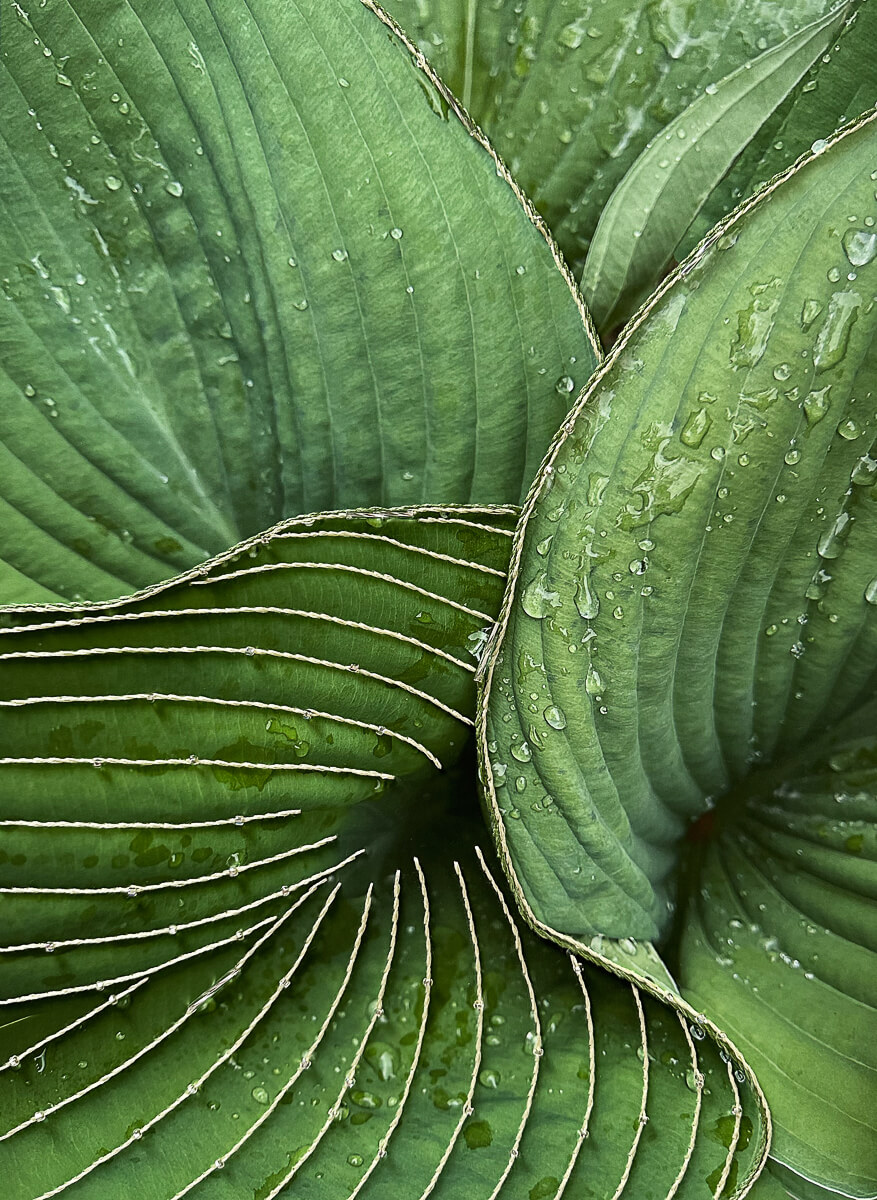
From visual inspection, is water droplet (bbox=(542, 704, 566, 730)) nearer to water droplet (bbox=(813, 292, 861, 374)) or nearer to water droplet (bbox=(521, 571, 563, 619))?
water droplet (bbox=(521, 571, 563, 619))

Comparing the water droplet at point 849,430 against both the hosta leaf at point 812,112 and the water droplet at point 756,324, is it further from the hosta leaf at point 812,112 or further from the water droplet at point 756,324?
the hosta leaf at point 812,112

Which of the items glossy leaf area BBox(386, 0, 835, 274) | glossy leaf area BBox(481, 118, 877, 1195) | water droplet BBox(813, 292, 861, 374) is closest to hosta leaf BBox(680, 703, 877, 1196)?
glossy leaf area BBox(481, 118, 877, 1195)

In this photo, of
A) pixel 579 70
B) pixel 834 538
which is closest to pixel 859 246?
pixel 834 538

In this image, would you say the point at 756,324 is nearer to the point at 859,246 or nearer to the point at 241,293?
the point at 859,246

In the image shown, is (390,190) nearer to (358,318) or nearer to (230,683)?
(358,318)

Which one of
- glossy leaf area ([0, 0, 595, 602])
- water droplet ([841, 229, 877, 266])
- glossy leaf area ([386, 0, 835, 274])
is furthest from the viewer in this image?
glossy leaf area ([386, 0, 835, 274])

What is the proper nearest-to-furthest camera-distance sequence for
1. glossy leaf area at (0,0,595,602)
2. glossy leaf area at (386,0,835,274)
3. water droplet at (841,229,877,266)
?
water droplet at (841,229,877,266) → glossy leaf area at (0,0,595,602) → glossy leaf area at (386,0,835,274)
